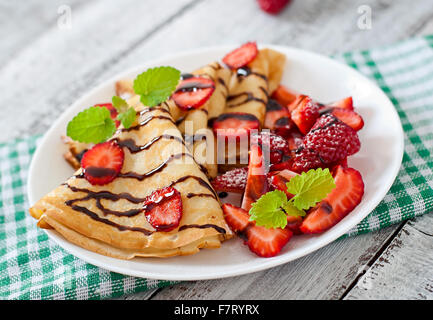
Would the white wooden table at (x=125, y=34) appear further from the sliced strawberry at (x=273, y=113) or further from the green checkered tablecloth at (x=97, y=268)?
the sliced strawberry at (x=273, y=113)

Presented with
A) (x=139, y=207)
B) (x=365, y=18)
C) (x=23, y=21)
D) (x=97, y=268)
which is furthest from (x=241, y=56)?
(x=23, y=21)

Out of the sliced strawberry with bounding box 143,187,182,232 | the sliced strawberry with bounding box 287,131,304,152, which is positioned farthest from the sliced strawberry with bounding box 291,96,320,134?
the sliced strawberry with bounding box 143,187,182,232

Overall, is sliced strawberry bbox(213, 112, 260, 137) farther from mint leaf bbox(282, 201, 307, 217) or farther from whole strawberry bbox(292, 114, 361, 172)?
mint leaf bbox(282, 201, 307, 217)

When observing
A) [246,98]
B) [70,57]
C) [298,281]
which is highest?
[70,57]

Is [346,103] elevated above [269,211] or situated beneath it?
elevated above

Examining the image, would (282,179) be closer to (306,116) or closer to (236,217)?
(236,217)

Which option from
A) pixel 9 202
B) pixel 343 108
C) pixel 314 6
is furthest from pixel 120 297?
pixel 314 6
